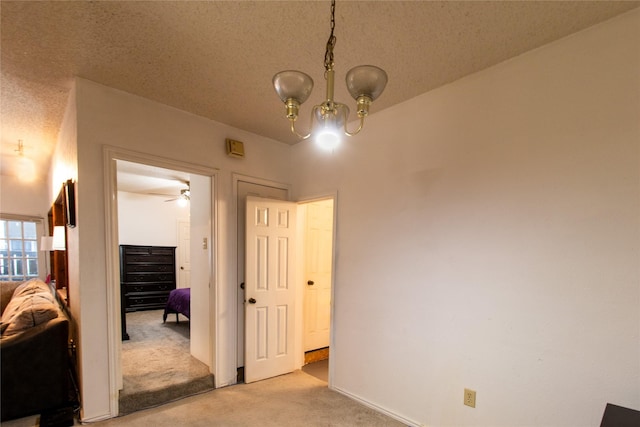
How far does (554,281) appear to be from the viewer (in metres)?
1.68

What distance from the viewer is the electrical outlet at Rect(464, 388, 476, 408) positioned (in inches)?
76.9

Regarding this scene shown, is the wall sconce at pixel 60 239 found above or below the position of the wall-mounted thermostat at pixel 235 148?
below

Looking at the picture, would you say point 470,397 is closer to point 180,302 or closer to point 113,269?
point 113,269

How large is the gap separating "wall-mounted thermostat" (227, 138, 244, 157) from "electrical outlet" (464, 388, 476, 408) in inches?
111

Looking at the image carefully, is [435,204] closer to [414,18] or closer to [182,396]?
[414,18]

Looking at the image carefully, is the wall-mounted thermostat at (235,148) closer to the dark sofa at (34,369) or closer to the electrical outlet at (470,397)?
the dark sofa at (34,369)

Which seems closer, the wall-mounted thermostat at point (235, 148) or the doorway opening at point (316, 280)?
the wall-mounted thermostat at point (235, 148)

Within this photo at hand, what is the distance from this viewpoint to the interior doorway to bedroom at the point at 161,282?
108 inches

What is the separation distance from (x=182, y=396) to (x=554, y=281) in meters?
3.07

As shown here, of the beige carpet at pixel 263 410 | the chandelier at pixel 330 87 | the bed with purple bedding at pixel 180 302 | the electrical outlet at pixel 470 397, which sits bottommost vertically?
the beige carpet at pixel 263 410

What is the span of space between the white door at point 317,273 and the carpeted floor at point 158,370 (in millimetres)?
1363

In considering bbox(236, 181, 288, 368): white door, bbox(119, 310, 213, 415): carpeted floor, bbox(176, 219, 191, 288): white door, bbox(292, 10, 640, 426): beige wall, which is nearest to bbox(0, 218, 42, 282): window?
bbox(176, 219, 191, 288): white door

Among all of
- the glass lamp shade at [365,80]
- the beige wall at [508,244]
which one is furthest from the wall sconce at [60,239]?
the glass lamp shade at [365,80]

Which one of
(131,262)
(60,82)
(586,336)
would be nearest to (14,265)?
(131,262)
